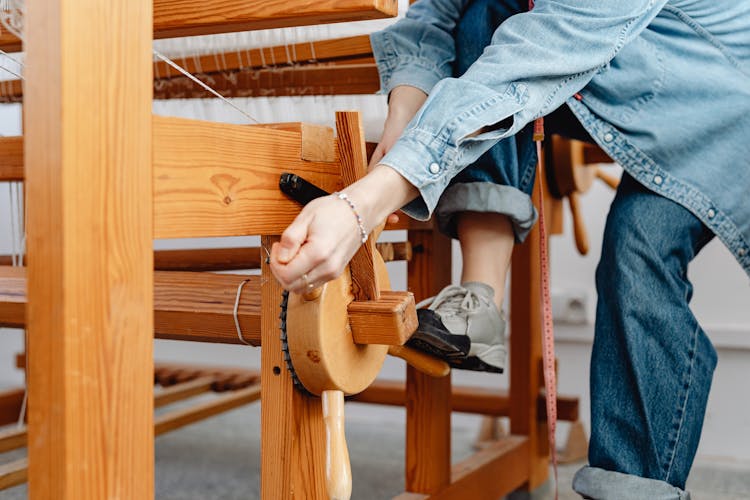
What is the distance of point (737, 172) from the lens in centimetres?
80

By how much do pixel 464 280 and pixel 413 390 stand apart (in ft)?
0.65

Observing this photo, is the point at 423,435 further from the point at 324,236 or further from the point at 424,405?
the point at 324,236

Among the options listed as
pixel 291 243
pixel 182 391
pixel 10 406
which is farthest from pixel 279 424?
pixel 10 406

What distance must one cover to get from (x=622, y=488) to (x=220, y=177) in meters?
0.45

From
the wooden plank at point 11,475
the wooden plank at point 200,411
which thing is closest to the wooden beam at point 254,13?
the wooden plank at point 11,475

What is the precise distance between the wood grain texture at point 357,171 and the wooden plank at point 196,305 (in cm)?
12

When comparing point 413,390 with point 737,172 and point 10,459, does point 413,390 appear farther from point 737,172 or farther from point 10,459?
point 10,459

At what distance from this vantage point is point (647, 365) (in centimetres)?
77

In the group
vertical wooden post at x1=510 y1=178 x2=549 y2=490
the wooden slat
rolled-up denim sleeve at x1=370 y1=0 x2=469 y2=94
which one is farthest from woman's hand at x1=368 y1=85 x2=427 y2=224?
the wooden slat

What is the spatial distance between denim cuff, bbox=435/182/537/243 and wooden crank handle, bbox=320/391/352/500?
30 cm

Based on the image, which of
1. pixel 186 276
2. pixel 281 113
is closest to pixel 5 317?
pixel 186 276

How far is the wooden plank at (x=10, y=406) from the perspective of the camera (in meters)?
1.50

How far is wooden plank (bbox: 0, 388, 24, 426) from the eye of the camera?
1.50 m

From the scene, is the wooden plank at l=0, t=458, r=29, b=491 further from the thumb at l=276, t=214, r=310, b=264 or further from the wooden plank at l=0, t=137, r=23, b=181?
the thumb at l=276, t=214, r=310, b=264
